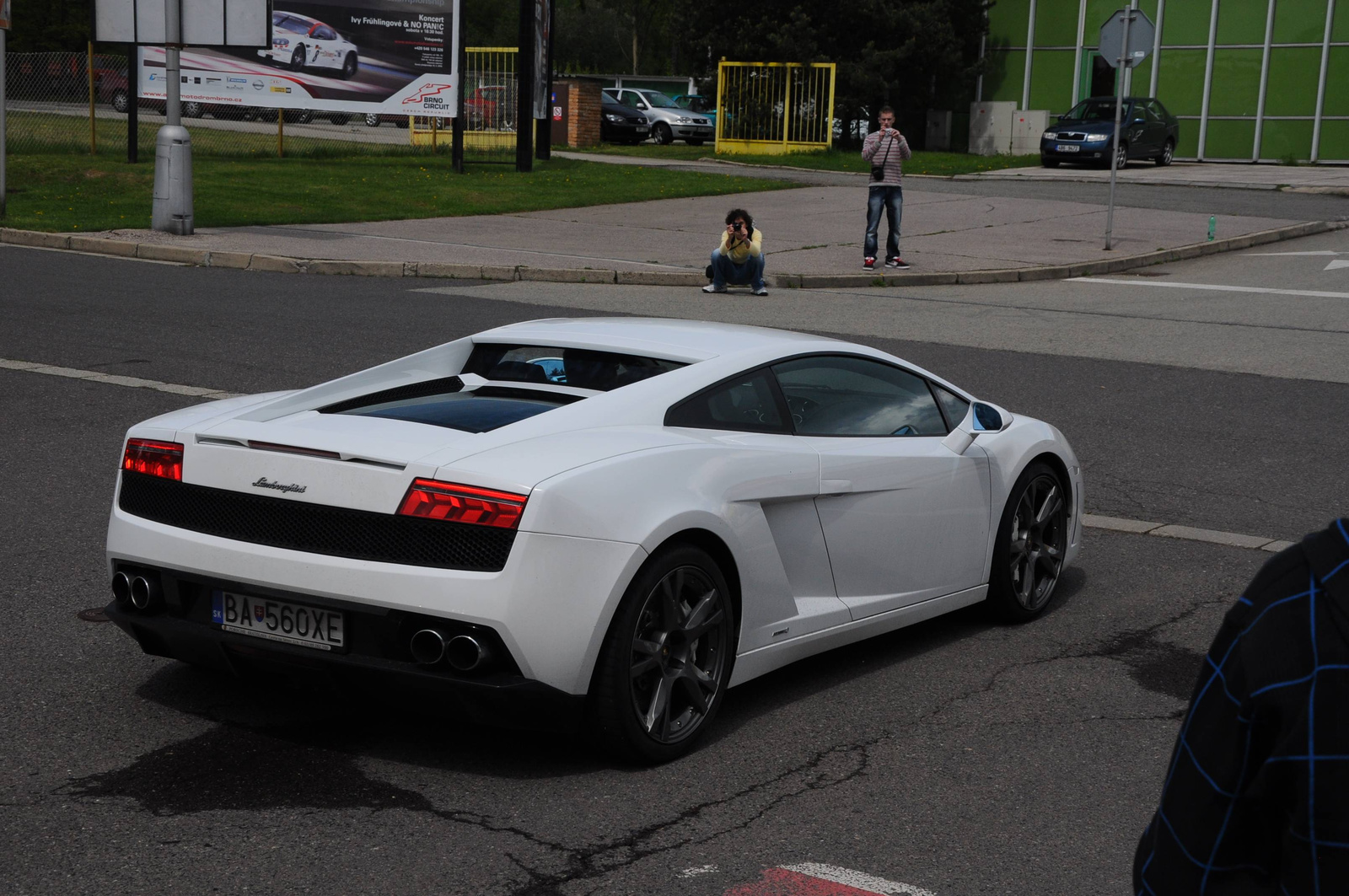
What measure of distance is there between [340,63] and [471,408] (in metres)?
27.4

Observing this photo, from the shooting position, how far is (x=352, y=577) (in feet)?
13.4

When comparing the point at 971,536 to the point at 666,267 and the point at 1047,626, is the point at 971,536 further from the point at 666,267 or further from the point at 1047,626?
the point at 666,267

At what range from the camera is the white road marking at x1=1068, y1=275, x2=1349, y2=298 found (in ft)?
59.1

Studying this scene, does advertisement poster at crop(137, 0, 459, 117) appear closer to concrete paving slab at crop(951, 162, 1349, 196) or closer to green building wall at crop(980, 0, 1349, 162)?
concrete paving slab at crop(951, 162, 1349, 196)

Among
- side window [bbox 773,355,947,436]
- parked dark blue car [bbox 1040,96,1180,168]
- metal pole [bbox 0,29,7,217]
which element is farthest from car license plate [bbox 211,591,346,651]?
parked dark blue car [bbox 1040,96,1180,168]

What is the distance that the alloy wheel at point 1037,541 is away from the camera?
19.8ft

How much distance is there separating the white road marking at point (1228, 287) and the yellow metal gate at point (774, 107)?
21.6m

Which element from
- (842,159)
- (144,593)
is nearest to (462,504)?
(144,593)

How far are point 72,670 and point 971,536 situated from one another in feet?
10.6

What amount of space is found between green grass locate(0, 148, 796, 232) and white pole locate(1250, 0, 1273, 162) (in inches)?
649

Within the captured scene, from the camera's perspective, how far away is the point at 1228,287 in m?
18.5

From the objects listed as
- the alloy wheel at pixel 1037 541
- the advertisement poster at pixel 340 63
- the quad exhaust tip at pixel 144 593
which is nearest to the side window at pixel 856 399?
the alloy wheel at pixel 1037 541

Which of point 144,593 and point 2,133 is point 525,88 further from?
point 144,593

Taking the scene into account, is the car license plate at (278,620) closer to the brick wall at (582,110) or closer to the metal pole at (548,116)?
the metal pole at (548,116)
